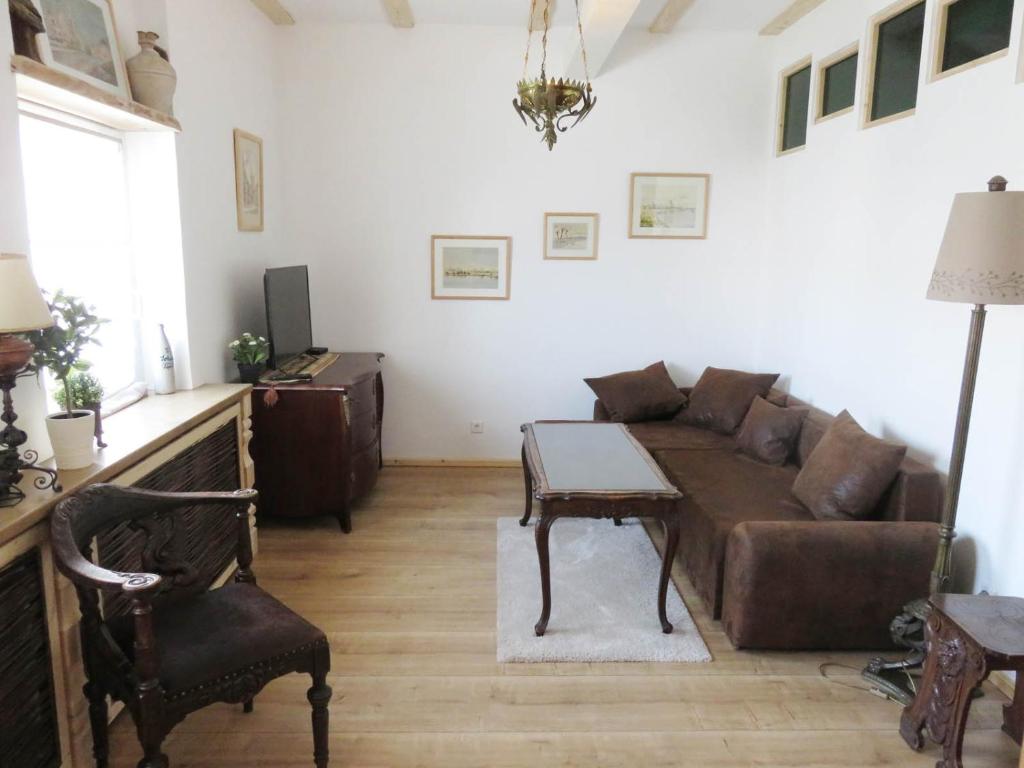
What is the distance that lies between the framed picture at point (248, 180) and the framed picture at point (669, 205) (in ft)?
7.84

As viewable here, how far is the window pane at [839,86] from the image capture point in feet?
12.6

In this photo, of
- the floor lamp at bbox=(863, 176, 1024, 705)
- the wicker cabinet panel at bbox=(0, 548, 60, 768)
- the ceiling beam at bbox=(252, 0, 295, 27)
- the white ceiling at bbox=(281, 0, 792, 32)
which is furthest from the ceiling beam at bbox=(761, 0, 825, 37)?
the wicker cabinet panel at bbox=(0, 548, 60, 768)

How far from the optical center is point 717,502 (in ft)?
10.8

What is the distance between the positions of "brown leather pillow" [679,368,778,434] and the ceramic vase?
3.36 metres

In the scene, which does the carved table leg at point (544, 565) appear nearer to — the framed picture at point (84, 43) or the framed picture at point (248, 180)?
the framed picture at point (84, 43)

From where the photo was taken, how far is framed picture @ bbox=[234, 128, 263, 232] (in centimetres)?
392

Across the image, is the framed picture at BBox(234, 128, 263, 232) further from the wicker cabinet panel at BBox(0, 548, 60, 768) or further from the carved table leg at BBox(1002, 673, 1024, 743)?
the carved table leg at BBox(1002, 673, 1024, 743)

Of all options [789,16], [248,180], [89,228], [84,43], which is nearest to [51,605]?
[89,228]

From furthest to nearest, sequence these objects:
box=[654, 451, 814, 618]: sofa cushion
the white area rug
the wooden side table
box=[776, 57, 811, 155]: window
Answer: box=[776, 57, 811, 155]: window → box=[654, 451, 814, 618]: sofa cushion → the white area rug → the wooden side table

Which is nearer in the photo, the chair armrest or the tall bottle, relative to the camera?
the chair armrest

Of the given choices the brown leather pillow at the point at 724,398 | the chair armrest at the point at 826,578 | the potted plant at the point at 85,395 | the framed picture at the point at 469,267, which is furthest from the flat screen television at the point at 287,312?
the chair armrest at the point at 826,578

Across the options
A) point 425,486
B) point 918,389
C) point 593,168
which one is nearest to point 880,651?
point 918,389

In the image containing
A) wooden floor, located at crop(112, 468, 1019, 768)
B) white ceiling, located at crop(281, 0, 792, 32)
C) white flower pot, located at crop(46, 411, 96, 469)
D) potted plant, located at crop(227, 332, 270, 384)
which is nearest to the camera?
white flower pot, located at crop(46, 411, 96, 469)

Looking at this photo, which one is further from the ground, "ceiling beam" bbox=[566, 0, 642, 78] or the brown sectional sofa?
"ceiling beam" bbox=[566, 0, 642, 78]
